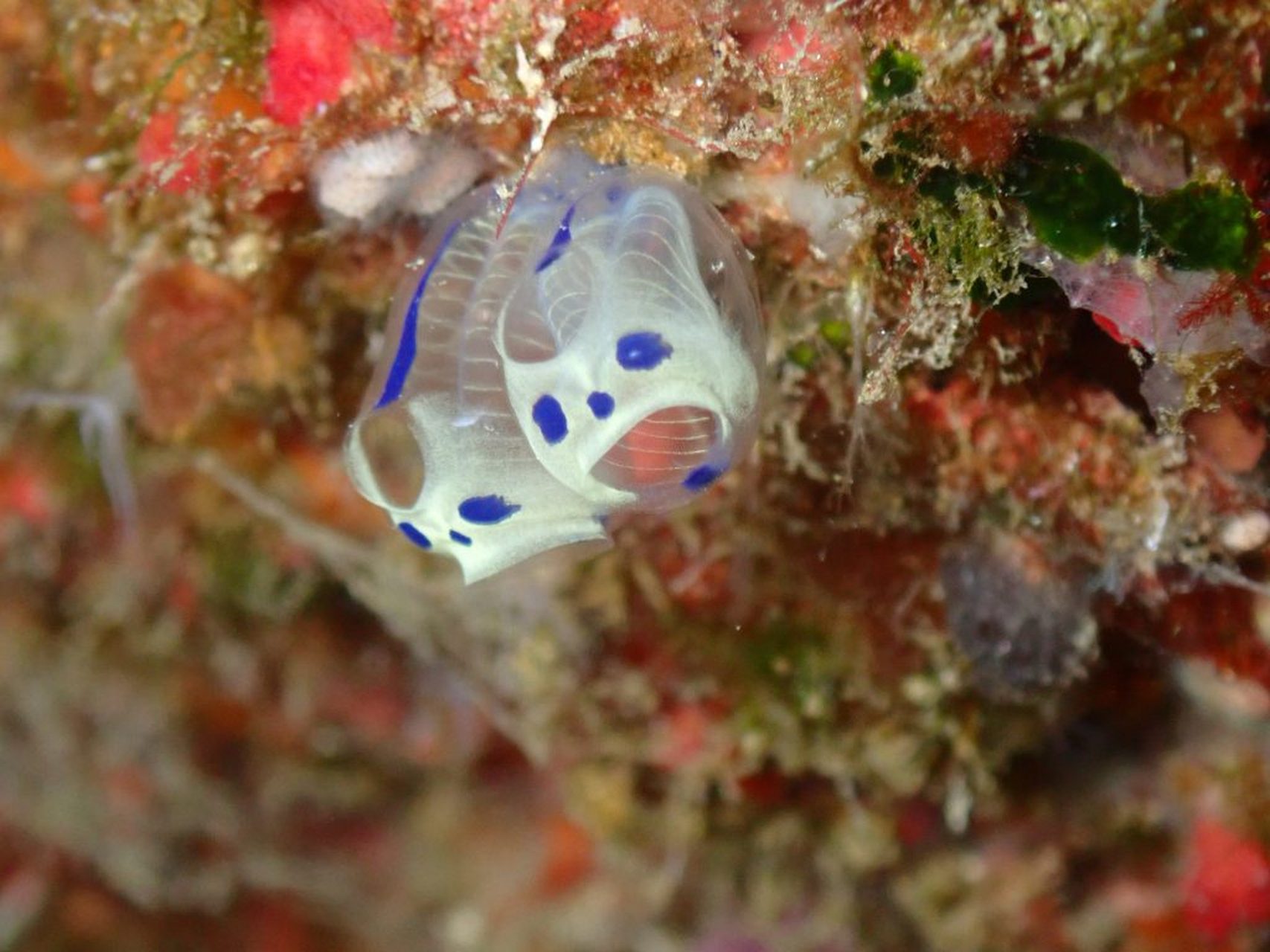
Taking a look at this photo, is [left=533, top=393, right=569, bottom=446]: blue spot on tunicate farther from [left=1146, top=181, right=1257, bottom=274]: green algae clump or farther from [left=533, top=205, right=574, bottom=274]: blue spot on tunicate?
[left=1146, top=181, right=1257, bottom=274]: green algae clump

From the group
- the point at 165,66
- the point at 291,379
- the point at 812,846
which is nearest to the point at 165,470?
the point at 291,379

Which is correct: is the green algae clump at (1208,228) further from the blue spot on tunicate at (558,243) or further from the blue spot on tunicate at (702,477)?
the blue spot on tunicate at (558,243)

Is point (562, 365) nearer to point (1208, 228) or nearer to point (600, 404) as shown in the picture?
point (600, 404)

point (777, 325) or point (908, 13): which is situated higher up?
point (908, 13)

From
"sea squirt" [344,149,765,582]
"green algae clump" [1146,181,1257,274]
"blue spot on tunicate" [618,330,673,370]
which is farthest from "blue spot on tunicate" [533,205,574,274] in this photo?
"green algae clump" [1146,181,1257,274]

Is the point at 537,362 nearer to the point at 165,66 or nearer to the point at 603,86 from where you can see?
the point at 603,86

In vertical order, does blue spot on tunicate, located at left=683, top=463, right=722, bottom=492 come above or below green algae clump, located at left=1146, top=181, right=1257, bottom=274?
below

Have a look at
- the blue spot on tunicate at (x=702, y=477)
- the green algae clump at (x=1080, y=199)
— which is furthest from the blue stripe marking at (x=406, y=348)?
the green algae clump at (x=1080, y=199)
